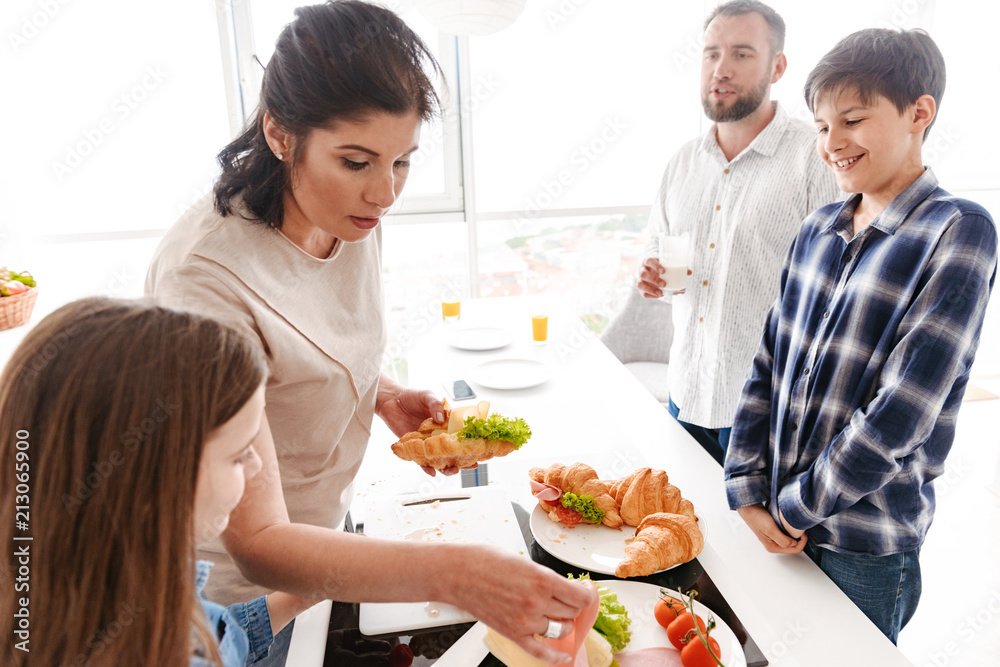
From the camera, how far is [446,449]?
1.35m

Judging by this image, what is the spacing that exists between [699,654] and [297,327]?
772mm

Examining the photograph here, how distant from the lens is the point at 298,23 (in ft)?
3.33

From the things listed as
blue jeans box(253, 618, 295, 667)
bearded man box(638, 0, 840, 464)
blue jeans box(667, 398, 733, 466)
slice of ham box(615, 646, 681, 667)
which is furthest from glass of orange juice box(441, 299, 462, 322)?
slice of ham box(615, 646, 681, 667)

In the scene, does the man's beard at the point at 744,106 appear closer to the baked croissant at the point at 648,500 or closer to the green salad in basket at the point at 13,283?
the baked croissant at the point at 648,500

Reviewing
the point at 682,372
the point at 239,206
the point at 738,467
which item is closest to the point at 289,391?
the point at 239,206

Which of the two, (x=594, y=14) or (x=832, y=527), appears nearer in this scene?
(x=832, y=527)

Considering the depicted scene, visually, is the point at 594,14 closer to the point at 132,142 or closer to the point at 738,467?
the point at 132,142

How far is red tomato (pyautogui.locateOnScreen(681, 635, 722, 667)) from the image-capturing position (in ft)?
2.91

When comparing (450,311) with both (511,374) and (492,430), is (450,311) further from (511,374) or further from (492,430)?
(492,430)

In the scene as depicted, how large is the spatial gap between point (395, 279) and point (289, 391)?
346 centimetres

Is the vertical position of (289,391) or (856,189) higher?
(856,189)

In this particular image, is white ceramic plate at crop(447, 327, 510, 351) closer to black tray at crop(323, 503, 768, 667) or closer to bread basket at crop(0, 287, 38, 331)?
black tray at crop(323, 503, 768, 667)

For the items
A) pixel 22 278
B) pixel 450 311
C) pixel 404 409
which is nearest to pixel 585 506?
pixel 404 409

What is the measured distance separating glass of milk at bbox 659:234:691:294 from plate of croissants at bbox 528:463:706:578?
37.7 inches
